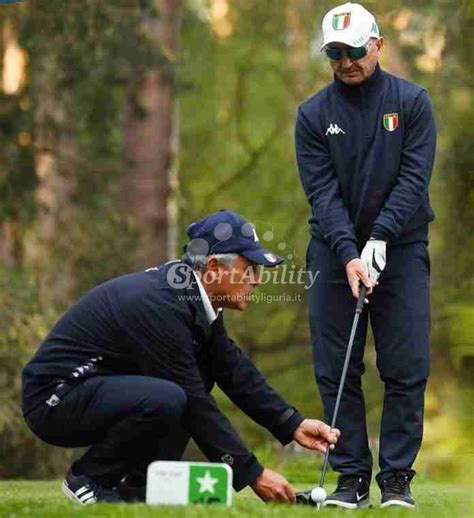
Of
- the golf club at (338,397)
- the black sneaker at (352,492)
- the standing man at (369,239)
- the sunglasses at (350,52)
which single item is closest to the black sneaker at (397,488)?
the standing man at (369,239)

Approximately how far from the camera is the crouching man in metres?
6.15

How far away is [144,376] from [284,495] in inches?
29.5

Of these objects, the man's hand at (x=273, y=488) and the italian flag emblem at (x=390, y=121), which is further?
the italian flag emblem at (x=390, y=121)

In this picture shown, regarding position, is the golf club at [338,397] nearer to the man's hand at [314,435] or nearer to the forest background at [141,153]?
the man's hand at [314,435]

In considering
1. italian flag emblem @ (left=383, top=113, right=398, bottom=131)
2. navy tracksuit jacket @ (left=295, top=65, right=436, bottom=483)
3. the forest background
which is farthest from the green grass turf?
the forest background

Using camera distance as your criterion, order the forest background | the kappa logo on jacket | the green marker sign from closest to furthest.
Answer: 1. the green marker sign
2. the kappa logo on jacket
3. the forest background

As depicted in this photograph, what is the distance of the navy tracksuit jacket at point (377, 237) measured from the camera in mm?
6664

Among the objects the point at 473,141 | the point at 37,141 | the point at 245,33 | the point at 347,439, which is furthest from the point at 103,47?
the point at 473,141

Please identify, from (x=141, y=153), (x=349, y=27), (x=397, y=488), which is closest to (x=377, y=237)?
(x=349, y=27)

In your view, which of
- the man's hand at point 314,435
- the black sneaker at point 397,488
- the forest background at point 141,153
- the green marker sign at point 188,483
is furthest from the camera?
the forest background at point 141,153

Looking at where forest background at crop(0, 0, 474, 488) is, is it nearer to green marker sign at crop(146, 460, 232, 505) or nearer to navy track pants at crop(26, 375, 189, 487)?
navy track pants at crop(26, 375, 189, 487)

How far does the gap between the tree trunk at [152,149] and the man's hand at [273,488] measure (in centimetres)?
1401

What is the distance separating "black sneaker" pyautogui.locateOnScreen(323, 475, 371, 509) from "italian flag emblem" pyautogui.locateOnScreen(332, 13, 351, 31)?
1981mm

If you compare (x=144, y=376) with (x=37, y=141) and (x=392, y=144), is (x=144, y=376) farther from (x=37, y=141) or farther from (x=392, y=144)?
(x=37, y=141)
